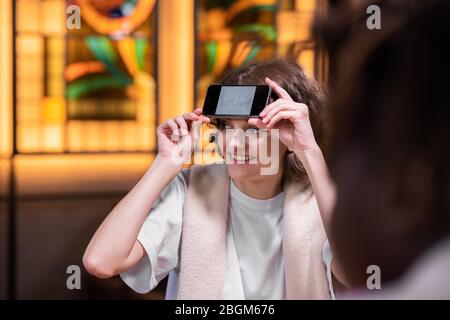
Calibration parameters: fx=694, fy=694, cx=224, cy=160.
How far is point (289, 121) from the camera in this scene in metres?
0.91

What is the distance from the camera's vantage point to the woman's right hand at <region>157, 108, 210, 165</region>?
0.92 meters

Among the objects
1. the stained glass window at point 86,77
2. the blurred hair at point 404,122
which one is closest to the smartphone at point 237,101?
the blurred hair at point 404,122

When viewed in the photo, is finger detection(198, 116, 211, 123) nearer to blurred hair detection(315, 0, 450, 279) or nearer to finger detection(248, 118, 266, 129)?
finger detection(248, 118, 266, 129)

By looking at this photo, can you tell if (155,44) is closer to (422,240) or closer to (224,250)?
(224,250)

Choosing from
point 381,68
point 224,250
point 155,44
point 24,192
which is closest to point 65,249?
point 24,192

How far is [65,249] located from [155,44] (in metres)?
0.51

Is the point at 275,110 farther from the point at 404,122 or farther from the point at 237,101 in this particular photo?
the point at 404,122

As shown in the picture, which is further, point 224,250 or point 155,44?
point 155,44

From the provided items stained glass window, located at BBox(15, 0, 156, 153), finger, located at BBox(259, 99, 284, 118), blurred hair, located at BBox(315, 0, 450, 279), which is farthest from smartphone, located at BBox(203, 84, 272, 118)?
stained glass window, located at BBox(15, 0, 156, 153)

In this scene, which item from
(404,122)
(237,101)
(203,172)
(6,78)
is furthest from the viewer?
(6,78)

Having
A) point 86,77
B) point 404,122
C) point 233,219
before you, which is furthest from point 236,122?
point 86,77

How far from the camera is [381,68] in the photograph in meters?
→ 0.29

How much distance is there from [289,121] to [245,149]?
74 millimetres

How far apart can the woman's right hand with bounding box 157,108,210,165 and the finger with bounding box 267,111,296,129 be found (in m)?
0.10
